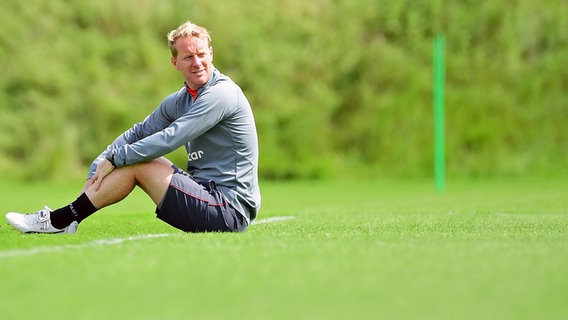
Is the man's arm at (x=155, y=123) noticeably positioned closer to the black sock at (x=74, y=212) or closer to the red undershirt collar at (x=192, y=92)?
the red undershirt collar at (x=192, y=92)

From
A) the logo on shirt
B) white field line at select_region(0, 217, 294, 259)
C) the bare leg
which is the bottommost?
white field line at select_region(0, 217, 294, 259)

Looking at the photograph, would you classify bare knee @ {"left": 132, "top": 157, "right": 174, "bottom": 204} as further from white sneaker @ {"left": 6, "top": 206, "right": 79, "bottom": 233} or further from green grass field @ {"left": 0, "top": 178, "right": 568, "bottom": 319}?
white sneaker @ {"left": 6, "top": 206, "right": 79, "bottom": 233}

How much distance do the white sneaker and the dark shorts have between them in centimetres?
52

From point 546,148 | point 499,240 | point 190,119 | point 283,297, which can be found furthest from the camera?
point 546,148

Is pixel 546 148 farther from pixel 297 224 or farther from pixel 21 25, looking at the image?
pixel 297 224

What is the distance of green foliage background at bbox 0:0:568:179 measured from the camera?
15.2 m

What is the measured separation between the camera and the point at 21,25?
1627cm

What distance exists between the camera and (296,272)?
3514mm

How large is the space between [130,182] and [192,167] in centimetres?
45

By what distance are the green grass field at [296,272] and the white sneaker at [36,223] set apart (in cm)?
9

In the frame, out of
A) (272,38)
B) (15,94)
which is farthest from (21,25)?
(272,38)

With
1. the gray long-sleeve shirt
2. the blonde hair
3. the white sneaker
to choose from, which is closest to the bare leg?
the gray long-sleeve shirt

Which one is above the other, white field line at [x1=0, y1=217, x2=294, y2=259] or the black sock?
the black sock

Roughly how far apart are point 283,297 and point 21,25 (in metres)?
14.1
